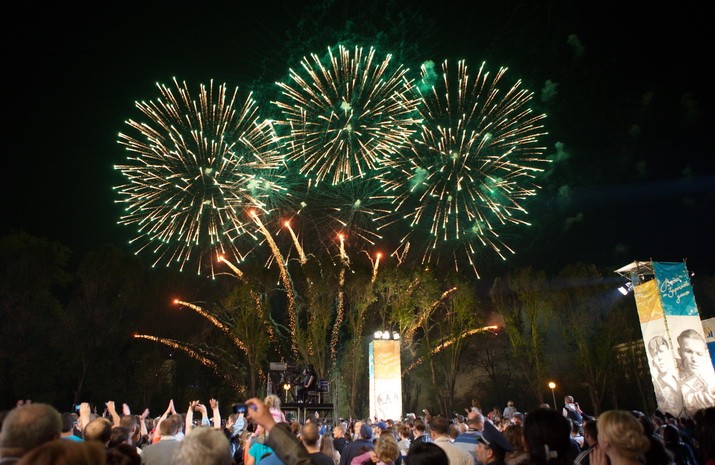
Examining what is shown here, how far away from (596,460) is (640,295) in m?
18.6

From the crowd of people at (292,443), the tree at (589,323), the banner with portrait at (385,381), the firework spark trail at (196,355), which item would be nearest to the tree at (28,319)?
the firework spark trail at (196,355)

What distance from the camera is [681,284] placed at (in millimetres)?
18547

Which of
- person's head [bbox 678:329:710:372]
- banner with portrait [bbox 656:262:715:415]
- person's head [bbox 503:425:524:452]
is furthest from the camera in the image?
person's head [bbox 678:329:710:372]

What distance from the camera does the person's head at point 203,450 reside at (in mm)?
2523

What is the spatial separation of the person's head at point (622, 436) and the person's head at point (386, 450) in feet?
8.64

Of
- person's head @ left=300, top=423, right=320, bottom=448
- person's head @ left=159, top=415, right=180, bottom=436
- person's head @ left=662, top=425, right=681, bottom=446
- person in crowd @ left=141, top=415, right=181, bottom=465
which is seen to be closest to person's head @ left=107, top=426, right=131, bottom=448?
person in crowd @ left=141, top=415, right=181, bottom=465

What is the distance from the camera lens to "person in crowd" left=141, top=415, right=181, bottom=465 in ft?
16.1

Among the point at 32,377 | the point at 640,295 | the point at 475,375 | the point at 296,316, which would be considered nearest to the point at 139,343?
the point at 32,377

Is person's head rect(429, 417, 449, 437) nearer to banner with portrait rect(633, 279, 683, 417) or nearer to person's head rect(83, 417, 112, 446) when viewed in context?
person's head rect(83, 417, 112, 446)

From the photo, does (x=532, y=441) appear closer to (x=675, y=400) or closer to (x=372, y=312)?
(x=675, y=400)

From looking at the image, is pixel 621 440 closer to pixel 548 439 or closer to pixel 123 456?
pixel 548 439

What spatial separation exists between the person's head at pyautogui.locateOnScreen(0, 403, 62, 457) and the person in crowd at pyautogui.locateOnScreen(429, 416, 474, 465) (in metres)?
3.73

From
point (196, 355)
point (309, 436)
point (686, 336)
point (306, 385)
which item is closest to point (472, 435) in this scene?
point (309, 436)

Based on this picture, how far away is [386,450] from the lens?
5434 mm
